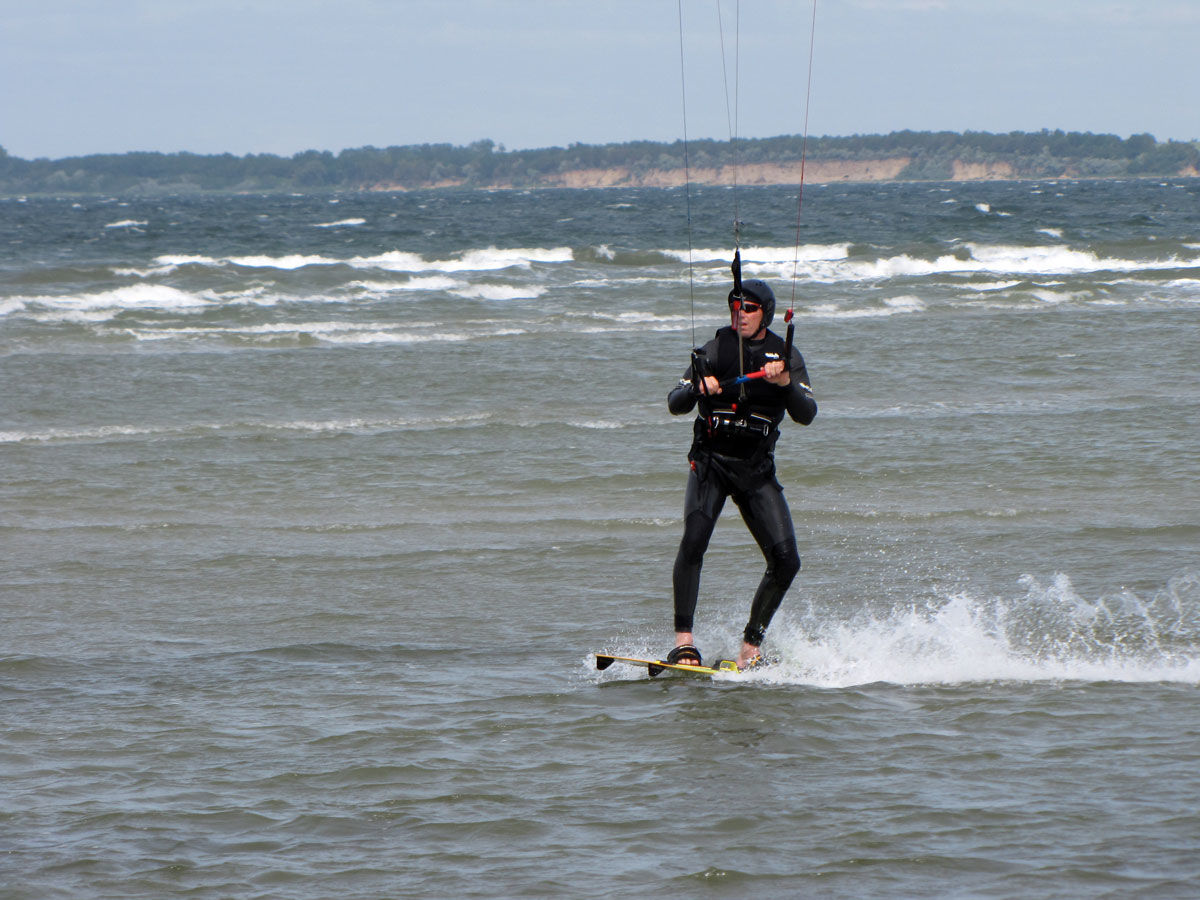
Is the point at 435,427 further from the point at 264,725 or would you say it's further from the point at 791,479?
the point at 264,725

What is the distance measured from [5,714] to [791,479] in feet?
23.9

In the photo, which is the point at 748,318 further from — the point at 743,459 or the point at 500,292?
the point at 500,292

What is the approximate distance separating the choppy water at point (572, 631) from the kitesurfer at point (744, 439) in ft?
1.34

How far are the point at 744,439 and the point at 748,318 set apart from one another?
0.55 m

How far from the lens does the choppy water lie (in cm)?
449

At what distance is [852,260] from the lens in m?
40.6

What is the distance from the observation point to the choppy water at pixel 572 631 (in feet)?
14.7

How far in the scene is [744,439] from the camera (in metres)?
6.25

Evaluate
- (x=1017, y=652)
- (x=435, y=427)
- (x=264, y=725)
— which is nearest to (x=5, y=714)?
(x=264, y=725)

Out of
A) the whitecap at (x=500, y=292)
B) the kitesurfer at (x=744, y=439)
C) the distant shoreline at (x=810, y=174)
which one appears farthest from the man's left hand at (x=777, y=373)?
the distant shoreline at (x=810, y=174)

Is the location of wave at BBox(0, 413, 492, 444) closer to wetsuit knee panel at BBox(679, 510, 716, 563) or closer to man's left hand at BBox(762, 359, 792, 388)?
wetsuit knee panel at BBox(679, 510, 716, 563)

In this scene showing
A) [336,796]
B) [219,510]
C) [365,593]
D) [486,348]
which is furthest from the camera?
[486,348]

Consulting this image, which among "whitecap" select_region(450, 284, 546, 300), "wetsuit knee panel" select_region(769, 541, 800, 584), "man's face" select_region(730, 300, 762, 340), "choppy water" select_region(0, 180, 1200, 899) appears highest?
"man's face" select_region(730, 300, 762, 340)

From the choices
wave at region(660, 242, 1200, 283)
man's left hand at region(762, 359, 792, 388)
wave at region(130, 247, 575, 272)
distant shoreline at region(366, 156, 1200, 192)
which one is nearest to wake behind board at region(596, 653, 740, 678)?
man's left hand at region(762, 359, 792, 388)
